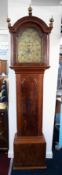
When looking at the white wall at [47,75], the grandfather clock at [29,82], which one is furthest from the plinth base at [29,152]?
the white wall at [47,75]

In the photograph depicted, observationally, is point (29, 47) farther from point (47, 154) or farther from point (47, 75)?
point (47, 154)

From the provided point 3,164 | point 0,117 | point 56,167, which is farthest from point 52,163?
point 0,117

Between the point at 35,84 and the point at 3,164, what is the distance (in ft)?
3.70

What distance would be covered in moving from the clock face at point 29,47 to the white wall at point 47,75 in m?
0.29

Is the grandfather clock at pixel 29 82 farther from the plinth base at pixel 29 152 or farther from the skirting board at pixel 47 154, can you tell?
the skirting board at pixel 47 154

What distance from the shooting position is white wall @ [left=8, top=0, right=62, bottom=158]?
2.43m

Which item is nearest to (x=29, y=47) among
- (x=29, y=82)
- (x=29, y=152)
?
(x=29, y=82)

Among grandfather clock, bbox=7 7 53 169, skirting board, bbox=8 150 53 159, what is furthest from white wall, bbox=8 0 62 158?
grandfather clock, bbox=7 7 53 169

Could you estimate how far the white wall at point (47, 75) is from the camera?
7.98 ft

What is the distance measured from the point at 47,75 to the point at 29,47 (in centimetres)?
47

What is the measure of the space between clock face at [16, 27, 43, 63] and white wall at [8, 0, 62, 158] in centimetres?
29

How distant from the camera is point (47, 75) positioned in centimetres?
260

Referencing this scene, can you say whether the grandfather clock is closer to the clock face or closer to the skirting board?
the clock face

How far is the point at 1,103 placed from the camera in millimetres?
3184
